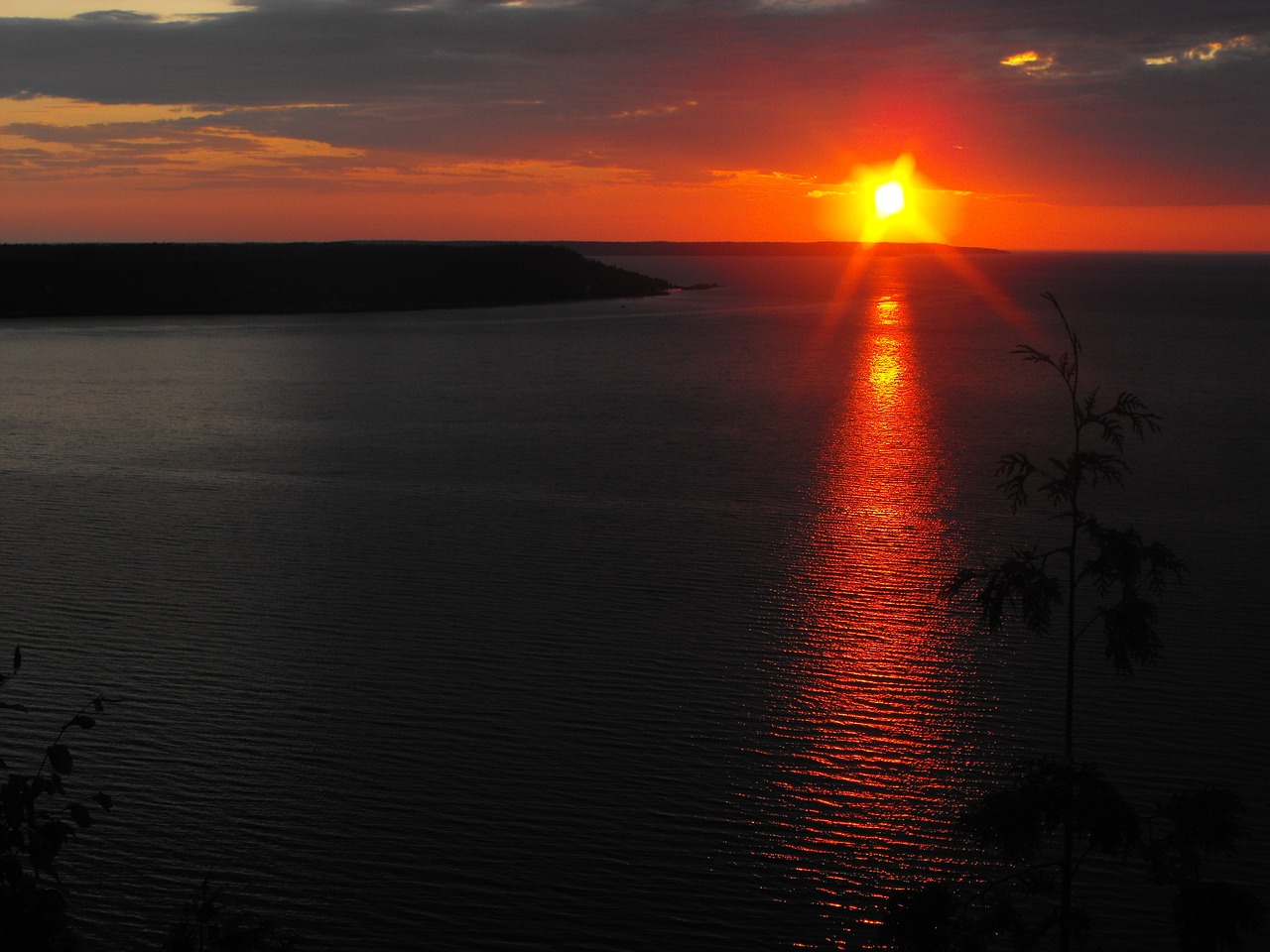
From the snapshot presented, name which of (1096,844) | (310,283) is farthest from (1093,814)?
(310,283)

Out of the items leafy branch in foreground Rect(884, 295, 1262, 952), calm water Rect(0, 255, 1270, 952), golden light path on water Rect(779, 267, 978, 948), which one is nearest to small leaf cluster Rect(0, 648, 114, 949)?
leafy branch in foreground Rect(884, 295, 1262, 952)

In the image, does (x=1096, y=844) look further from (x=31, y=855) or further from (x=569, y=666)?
(x=569, y=666)

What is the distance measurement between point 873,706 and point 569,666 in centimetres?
441

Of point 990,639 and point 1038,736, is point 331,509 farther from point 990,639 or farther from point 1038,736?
point 1038,736

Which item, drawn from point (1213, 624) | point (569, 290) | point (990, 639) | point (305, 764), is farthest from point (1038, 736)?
point (569, 290)

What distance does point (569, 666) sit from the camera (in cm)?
1808

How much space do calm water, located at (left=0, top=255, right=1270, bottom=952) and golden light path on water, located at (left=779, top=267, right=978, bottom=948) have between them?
0.20ft

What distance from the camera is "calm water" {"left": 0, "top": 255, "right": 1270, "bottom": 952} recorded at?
12.5 metres

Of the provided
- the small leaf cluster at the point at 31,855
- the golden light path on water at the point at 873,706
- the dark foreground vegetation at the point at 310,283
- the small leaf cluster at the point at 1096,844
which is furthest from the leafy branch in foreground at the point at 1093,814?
the dark foreground vegetation at the point at 310,283

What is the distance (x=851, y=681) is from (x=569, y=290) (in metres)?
107

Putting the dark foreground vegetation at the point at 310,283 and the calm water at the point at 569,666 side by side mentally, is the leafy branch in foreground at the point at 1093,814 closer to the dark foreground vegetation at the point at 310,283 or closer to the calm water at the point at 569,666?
the calm water at the point at 569,666

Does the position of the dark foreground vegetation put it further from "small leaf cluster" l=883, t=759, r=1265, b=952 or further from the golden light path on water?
"small leaf cluster" l=883, t=759, r=1265, b=952

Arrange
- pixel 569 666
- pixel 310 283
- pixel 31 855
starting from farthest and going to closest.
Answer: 1. pixel 310 283
2. pixel 569 666
3. pixel 31 855

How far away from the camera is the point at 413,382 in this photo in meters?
54.3
